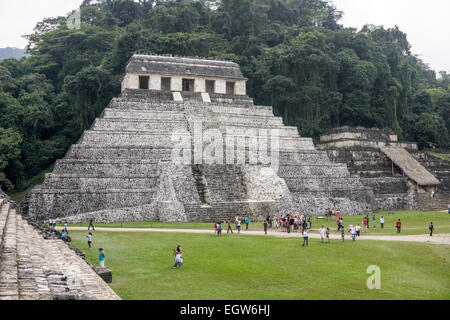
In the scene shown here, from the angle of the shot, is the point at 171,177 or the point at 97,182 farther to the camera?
the point at 171,177

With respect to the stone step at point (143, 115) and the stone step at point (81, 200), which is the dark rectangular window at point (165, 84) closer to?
the stone step at point (143, 115)

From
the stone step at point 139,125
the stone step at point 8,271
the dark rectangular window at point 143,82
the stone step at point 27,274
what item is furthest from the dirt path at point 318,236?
the dark rectangular window at point 143,82

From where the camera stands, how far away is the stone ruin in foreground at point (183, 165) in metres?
28.1

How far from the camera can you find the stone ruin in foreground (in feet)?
92.1

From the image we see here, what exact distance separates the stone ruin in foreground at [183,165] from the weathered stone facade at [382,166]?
3513mm

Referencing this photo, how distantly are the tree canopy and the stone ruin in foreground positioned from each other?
7.92 metres

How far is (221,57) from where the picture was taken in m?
51.8

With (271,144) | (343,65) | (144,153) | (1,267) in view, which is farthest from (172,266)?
(343,65)

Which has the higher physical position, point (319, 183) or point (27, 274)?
point (319, 183)

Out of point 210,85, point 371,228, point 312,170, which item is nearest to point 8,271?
point 371,228

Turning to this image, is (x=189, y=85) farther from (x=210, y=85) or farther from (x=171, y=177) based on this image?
(x=171, y=177)

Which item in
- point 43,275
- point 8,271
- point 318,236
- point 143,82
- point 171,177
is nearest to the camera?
point 8,271

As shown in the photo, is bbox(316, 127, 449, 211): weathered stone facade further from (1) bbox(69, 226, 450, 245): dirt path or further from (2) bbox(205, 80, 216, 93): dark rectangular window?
(1) bbox(69, 226, 450, 245): dirt path

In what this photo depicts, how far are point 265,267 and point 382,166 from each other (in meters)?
31.4
